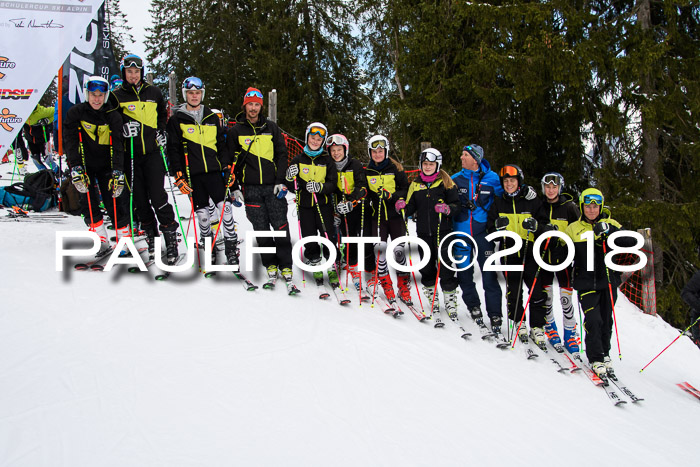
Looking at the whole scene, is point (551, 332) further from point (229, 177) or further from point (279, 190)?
point (229, 177)

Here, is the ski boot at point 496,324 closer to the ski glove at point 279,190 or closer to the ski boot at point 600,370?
the ski boot at point 600,370

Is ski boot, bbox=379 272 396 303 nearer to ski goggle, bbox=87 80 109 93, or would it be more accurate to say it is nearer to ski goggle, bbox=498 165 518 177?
ski goggle, bbox=498 165 518 177

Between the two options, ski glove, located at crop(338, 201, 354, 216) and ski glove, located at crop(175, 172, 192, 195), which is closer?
ski glove, located at crop(175, 172, 192, 195)

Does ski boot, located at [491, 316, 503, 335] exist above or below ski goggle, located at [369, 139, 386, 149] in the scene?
below

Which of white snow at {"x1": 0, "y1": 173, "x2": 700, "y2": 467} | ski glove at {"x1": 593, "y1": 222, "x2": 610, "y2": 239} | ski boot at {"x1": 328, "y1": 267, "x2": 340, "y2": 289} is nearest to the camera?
white snow at {"x1": 0, "y1": 173, "x2": 700, "y2": 467}

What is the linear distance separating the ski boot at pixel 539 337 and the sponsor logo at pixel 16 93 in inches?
270

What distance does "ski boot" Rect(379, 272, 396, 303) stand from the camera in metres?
5.80

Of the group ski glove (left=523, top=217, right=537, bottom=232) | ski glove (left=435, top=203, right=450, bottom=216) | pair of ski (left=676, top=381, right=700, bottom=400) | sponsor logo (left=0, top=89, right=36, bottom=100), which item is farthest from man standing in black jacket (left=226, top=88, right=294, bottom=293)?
pair of ski (left=676, top=381, right=700, bottom=400)

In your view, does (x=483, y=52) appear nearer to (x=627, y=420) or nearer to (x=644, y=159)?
(x=644, y=159)

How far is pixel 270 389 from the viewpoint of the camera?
3.64 metres

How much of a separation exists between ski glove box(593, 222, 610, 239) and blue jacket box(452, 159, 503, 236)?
1.06 metres

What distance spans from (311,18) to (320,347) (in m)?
16.1

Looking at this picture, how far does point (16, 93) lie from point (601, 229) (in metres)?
7.16

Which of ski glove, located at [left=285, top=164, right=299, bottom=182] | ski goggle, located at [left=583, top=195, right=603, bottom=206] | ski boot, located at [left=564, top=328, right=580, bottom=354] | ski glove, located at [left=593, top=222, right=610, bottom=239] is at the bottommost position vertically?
ski boot, located at [left=564, top=328, right=580, bottom=354]
